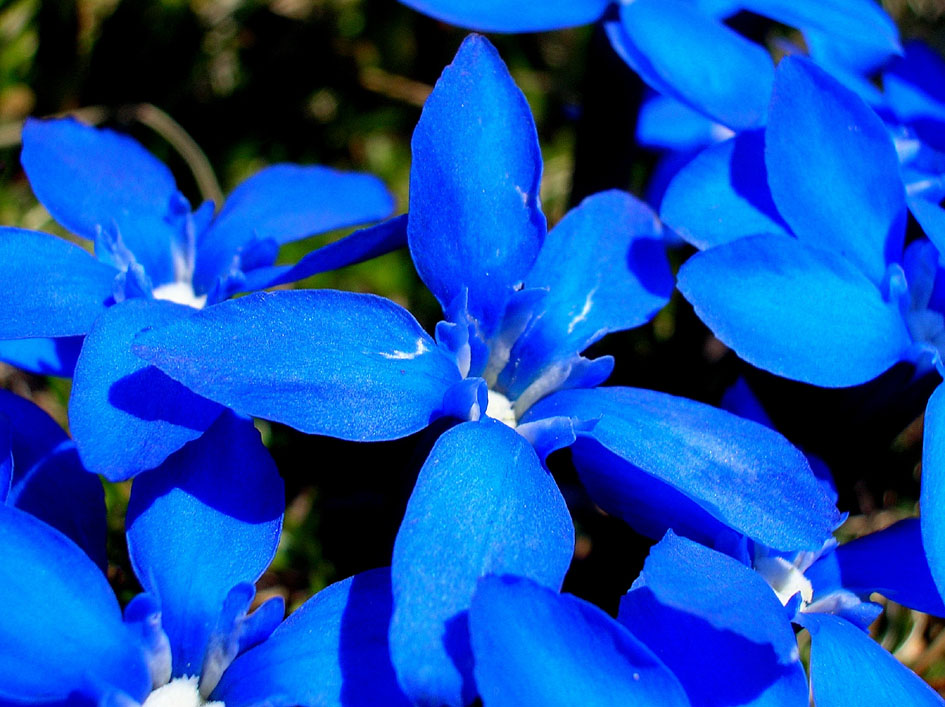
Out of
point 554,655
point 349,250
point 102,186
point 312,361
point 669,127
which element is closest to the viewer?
point 554,655

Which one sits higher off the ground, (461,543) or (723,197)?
(723,197)

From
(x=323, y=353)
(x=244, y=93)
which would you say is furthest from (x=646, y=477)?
(x=244, y=93)

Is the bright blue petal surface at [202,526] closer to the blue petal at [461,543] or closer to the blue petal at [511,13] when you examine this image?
the blue petal at [461,543]

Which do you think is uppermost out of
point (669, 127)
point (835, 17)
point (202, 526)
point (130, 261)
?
point (835, 17)

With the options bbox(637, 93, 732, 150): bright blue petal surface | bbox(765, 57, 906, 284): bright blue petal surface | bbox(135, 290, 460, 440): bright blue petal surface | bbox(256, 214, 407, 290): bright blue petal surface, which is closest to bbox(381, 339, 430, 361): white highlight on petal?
bbox(135, 290, 460, 440): bright blue petal surface

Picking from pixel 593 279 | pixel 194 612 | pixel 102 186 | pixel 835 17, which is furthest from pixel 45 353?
pixel 835 17

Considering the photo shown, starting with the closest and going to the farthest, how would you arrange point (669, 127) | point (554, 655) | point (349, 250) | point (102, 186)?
point (554, 655)
point (349, 250)
point (102, 186)
point (669, 127)

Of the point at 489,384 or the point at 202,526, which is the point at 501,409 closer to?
the point at 489,384

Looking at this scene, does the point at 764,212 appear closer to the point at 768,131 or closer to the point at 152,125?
the point at 768,131
